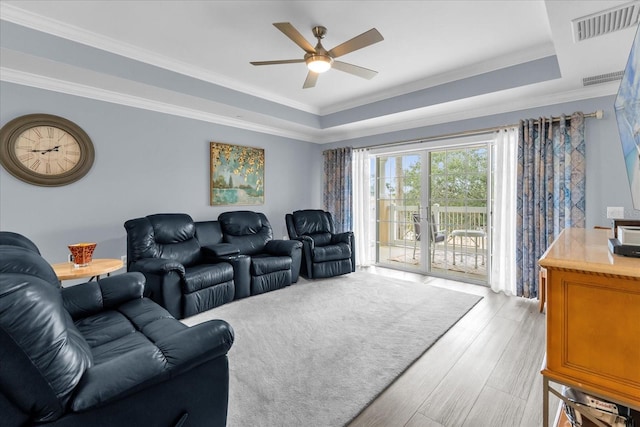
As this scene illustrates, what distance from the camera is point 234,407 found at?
5.69 feet

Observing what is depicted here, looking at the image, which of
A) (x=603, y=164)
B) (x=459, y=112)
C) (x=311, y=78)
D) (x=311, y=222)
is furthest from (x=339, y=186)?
(x=603, y=164)

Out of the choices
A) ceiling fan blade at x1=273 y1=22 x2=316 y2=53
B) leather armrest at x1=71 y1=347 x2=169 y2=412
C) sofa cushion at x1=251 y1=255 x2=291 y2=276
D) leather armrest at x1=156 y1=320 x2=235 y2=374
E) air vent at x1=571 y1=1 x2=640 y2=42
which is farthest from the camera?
Result: sofa cushion at x1=251 y1=255 x2=291 y2=276

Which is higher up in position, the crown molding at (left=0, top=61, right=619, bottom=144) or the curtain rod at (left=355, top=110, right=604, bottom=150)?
the crown molding at (left=0, top=61, right=619, bottom=144)

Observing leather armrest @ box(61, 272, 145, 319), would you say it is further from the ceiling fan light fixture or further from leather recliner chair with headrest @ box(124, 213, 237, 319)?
the ceiling fan light fixture

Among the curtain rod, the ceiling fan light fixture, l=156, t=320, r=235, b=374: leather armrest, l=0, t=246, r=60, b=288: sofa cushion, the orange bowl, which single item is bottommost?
l=156, t=320, r=235, b=374: leather armrest

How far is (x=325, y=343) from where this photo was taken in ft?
8.13

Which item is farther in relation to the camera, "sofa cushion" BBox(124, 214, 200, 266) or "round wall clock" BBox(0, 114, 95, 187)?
"sofa cushion" BBox(124, 214, 200, 266)

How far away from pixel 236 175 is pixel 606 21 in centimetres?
424

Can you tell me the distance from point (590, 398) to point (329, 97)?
13.7 ft

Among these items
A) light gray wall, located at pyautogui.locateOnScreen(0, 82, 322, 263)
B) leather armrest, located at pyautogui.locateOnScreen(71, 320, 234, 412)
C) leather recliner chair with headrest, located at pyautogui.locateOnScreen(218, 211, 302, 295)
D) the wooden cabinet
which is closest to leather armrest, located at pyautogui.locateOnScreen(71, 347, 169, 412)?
leather armrest, located at pyautogui.locateOnScreen(71, 320, 234, 412)

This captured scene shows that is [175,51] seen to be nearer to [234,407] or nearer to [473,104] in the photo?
[234,407]

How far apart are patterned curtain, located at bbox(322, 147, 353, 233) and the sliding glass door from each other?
1.77ft

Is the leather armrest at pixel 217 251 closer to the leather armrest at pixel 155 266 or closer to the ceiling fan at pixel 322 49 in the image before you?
the leather armrest at pixel 155 266

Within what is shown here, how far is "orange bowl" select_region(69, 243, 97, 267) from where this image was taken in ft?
8.50
